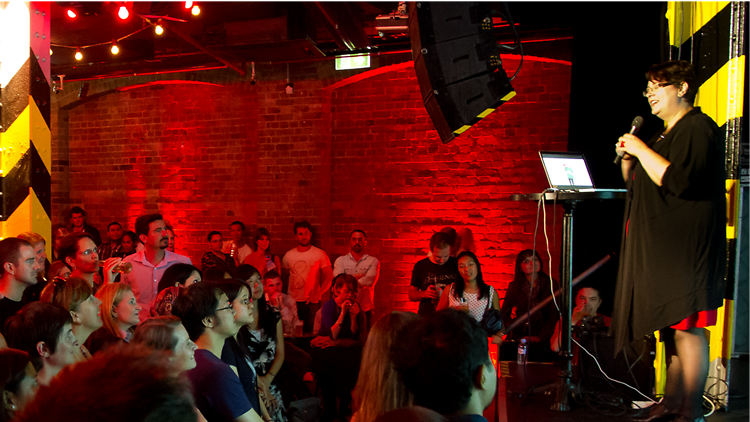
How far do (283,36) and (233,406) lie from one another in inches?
97.4

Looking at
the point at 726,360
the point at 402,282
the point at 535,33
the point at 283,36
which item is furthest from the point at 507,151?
the point at 726,360

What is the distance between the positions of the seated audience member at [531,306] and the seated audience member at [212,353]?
106 inches

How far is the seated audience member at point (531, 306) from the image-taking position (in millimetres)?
4246

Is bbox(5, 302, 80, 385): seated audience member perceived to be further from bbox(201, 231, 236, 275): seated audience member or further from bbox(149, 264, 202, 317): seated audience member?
bbox(201, 231, 236, 275): seated audience member

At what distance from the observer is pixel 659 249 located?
2039 mm

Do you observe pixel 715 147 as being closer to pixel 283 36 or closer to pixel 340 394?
Result: pixel 283 36

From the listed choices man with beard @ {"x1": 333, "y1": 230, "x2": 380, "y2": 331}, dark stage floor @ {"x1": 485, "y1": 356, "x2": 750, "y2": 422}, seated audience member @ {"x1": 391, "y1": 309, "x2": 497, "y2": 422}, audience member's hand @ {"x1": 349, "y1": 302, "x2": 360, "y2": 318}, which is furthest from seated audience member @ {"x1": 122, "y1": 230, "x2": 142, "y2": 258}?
seated audience member @ {"x1": 391, "y1": 309, "x2": 497, "y2": 422}

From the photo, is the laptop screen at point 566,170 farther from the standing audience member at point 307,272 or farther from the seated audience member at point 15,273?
the standing audience member at point 307,272

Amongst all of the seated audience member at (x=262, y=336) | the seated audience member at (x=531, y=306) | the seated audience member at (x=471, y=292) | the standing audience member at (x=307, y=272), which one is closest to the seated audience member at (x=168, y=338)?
the seated audience member at (x=262, y=336)

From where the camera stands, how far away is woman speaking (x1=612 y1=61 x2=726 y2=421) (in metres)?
1.95

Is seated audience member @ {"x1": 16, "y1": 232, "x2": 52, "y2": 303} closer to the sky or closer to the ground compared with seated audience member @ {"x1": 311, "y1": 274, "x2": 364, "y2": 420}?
closer to the sky

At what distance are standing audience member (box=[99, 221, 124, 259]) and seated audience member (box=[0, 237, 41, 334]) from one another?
9.65 ft

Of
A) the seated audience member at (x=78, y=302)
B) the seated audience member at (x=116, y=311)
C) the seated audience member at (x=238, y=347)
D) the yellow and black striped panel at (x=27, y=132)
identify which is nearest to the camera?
the yellow and black striped panel at (x=27, y=132)

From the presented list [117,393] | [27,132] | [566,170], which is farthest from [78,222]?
[117,393]
